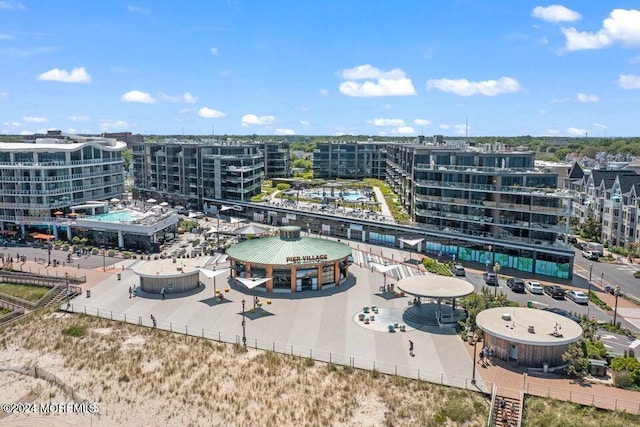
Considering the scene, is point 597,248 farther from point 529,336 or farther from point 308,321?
point 308,321

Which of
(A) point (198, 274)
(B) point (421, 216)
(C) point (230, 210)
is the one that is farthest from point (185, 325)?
(C) point (230, 210)

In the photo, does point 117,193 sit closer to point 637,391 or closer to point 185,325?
point 185,325

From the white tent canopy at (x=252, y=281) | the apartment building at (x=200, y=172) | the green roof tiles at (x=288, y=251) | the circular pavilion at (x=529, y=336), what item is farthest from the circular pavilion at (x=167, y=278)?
the apartment building at (x=200, y=172)

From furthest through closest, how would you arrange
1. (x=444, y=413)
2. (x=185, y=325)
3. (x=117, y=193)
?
(x=117, y=193) < (x=185, y=325) < (x=444, y=413)

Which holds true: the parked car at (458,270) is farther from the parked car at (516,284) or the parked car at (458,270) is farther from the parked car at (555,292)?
the parked car at (555,292)

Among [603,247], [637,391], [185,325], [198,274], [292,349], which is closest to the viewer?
[637,391]

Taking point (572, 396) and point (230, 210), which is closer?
point (572, 396)

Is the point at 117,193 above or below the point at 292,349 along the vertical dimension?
above
